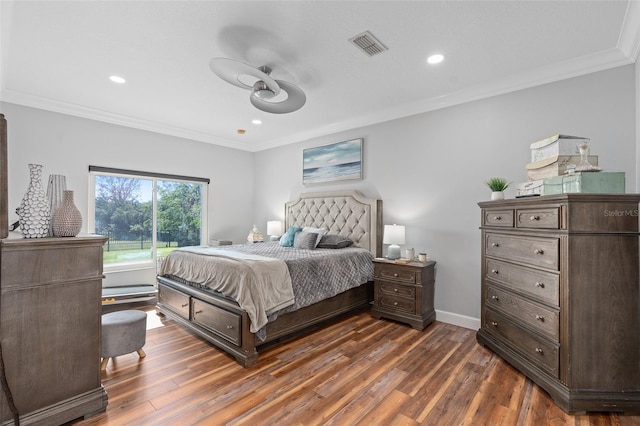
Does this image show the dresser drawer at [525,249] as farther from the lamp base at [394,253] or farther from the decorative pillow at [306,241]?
the decorative pillow at [306,241]

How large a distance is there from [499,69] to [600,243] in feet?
6.20

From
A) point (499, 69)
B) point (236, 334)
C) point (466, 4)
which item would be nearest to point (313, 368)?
point (236, 334)

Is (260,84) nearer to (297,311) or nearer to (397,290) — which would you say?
(297,311)

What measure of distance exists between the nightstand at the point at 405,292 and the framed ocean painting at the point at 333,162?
1.56m

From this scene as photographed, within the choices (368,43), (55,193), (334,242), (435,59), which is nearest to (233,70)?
(368,43)

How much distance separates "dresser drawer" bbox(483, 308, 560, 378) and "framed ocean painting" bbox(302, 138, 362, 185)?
2.52 meters

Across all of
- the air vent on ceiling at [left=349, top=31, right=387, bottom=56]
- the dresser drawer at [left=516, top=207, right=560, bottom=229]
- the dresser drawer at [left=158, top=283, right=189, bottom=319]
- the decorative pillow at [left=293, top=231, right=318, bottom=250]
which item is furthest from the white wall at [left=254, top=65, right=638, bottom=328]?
the dresser drawer at [left=158, top=283, right=189, bottom=319]

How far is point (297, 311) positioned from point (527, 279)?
2.06 metres

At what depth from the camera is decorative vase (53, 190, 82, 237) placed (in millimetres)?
1787

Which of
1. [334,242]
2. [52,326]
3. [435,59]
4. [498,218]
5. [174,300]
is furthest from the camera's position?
[334,242]

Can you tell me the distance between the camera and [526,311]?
2299 mm

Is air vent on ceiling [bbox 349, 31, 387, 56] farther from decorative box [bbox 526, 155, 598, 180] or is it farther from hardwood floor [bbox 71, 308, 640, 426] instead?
hardwood floor [bbox 71, 308, 640, 426]

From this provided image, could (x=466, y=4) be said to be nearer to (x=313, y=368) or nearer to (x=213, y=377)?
(x=313, y=368)

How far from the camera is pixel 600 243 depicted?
1943 millimetres
